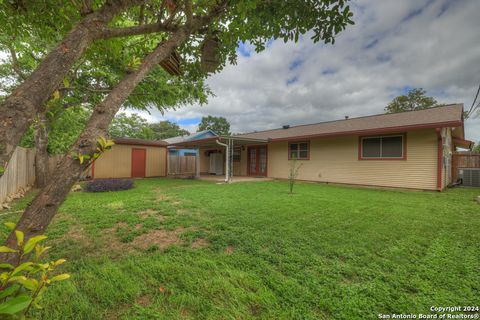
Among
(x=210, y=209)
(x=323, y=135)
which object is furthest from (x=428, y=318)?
(x=323, y=135)

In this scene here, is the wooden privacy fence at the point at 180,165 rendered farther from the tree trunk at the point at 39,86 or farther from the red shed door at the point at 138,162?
the tree trunk at the point at 39,86

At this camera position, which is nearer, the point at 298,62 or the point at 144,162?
the point at 298,62

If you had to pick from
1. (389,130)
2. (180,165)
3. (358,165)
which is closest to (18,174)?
(180,165)

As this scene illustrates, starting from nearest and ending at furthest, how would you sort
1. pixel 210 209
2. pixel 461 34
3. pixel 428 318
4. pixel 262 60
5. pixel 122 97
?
pixel 122 97 < pixel 428 318 < pixel 210 209 < pixel 461 34 < pixel 262 60

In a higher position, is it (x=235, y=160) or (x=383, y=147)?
(x=383, y=147)

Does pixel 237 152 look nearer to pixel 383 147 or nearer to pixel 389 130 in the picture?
pixel 383 147

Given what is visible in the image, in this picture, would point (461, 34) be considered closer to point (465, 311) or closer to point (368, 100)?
point (465, 311)

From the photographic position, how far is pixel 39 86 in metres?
0.90

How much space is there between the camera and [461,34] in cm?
686

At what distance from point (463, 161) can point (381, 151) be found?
5.61 meters

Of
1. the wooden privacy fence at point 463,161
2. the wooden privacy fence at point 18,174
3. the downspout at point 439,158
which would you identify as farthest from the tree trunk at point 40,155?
the wooden privacy fence at point 463,161

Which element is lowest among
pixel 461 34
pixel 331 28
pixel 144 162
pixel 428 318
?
pixel 428 318

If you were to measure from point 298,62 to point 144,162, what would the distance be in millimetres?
10935

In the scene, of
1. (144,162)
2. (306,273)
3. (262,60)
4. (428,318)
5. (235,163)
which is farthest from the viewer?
(235,163)
